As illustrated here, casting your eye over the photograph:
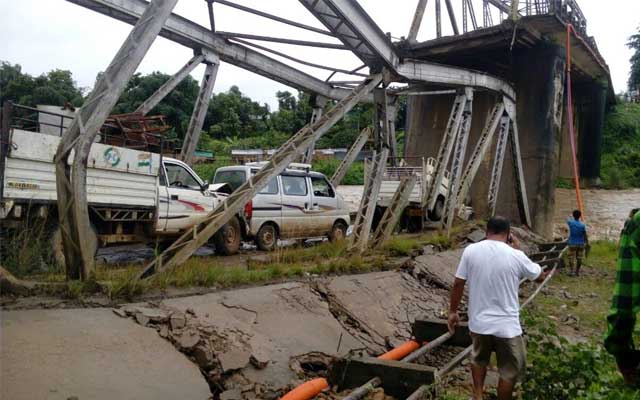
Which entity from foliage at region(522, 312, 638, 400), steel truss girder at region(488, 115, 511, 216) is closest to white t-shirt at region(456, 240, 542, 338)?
foliage at region(522, 312, 638, 400)

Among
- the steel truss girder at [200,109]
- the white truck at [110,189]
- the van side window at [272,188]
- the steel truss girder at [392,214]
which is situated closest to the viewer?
the white truck at [110,189]

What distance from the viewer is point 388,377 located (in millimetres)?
4621

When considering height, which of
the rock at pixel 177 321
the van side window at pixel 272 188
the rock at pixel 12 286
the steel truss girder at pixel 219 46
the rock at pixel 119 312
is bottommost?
the rock at pixel 177 321

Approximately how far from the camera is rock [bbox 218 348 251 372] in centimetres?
442

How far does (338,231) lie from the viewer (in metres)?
13.3

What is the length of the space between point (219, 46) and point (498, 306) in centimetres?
881

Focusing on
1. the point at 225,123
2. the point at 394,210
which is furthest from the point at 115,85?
the point at 225,123

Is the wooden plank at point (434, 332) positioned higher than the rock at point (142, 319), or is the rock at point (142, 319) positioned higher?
the rock at point (142, 319)

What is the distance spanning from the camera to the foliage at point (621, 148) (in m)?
27.5

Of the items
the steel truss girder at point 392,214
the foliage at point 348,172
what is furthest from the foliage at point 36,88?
the steel truss girder at point 392,214

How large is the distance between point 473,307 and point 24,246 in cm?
501

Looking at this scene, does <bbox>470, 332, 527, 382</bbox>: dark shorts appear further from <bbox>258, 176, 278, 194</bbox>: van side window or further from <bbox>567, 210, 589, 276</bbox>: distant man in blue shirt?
<bbox>567, 210, 589, 276</bbox>: distant man in blue shirt

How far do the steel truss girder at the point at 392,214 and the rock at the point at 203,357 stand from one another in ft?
20.9

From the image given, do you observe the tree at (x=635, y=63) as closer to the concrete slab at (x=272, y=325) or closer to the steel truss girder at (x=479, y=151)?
the steel truss girder at (x=479, y=151)
